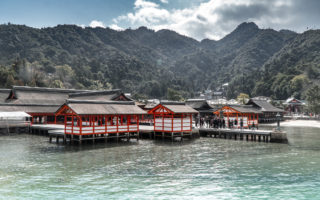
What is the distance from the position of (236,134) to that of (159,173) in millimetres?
23050

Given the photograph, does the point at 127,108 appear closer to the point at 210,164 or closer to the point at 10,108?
the point at 210,164

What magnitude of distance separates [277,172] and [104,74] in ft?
536

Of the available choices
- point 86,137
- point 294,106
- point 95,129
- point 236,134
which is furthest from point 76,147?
point 294,106

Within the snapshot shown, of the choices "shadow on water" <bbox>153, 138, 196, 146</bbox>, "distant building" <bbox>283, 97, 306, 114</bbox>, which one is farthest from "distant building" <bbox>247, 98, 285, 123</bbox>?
"shadow on water" <bbox>153, 138, 196, 146</bbox>

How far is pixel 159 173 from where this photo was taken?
19.2 m

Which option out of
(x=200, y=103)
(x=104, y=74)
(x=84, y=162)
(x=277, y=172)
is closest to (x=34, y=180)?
(x=84, y=162)

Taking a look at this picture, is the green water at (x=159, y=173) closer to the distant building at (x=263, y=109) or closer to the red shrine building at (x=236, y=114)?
the red shrine building at (x=236, y=114)

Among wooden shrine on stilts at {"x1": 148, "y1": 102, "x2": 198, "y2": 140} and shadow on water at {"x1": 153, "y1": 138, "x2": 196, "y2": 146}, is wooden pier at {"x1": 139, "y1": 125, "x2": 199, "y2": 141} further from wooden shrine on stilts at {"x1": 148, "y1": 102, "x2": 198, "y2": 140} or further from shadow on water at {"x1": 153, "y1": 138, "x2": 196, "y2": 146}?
shadow on water at {"x1": 153, "y1": 138, "x2": 196, "y2": 146}

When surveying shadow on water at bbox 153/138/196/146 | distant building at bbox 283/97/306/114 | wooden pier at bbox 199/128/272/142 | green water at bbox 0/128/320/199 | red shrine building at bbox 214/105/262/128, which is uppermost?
distant building at bbox 283/97/306/114

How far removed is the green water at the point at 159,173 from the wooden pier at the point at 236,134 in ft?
25.1

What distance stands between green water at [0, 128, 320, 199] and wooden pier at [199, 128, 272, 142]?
7639 mm

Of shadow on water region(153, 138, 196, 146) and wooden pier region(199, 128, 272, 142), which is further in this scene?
wooden pier region(199, 128, 272, 142)

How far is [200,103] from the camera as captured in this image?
238 feet

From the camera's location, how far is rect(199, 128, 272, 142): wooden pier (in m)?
37.5
